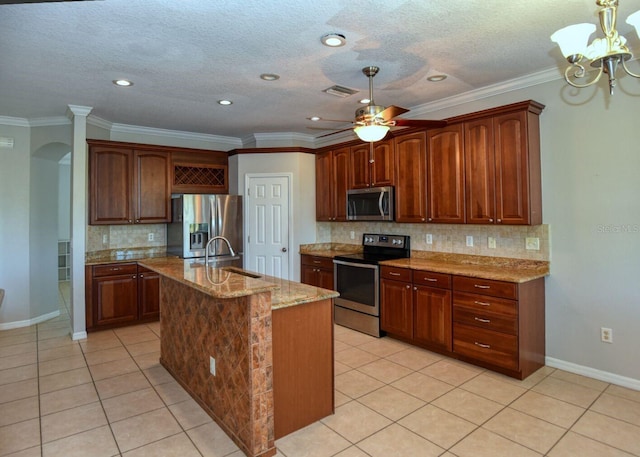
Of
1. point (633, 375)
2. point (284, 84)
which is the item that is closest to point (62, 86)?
point (284, 84)

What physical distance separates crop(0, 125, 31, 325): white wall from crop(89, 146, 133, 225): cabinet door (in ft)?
3.21

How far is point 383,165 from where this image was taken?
15.0ft

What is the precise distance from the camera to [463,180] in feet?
12.3

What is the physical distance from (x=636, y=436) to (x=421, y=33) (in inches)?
116

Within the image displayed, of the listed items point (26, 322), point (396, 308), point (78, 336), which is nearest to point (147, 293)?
point (78, 336)

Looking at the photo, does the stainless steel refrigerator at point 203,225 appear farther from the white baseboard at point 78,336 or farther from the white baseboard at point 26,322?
the white baseboard at point 26,322

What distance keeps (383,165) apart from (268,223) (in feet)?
6.21

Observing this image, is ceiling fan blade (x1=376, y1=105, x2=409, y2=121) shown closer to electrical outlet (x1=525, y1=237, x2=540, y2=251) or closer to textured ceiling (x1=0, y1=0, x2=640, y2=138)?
textured ceiling (x1=0, y1=0, x2=640, y2=138)

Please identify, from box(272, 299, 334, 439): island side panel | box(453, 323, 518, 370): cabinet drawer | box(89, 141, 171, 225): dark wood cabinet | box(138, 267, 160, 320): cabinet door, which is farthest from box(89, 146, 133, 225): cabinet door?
box(453, 323, 518, 370): cabinet drawer

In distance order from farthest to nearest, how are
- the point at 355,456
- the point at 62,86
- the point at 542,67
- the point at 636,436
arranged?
A: 1. the point at 62,86
2. the point at 542,67
3. the point at 636,436
4. the point at 355,456

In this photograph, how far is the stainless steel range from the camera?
4.28 meters

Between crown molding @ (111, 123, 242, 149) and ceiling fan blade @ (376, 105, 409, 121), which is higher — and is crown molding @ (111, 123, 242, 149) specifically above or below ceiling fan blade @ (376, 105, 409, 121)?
above

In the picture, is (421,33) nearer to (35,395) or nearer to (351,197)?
(351,197)

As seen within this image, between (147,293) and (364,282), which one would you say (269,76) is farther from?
(147,293)
